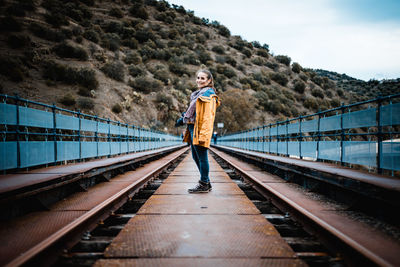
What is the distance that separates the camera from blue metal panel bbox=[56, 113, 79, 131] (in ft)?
24.1

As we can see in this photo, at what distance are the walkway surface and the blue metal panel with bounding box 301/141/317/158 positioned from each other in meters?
5.30

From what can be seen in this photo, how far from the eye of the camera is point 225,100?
2008 inches

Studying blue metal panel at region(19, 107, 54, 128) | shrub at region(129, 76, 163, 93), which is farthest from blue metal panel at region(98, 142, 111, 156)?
shrub at region(129, 76, 163, 93)

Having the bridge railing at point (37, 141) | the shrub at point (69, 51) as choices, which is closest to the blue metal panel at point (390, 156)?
the bridge railing at point (37, 141)

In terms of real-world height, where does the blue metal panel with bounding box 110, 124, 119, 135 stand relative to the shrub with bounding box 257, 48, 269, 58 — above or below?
below

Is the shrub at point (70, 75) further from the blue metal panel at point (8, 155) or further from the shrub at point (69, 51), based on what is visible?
the blue metal panel at point (8, 155)

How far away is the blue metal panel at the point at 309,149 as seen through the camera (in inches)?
343

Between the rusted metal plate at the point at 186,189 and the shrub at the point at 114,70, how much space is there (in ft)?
127

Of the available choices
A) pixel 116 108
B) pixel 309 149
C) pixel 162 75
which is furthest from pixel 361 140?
pixel 162 75

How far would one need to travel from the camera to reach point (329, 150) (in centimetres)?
768

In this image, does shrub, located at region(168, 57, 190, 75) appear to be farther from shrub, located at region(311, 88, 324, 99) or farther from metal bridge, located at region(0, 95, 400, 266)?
metal bridge, located at region(0, 95, 400, 266)

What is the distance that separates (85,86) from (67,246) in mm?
36594

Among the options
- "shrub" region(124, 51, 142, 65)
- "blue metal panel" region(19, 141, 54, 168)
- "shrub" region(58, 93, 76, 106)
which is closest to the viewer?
"blue metal panel" region(19, 141, 54, 168)

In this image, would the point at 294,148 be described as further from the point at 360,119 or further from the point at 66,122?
the point at 66,122
